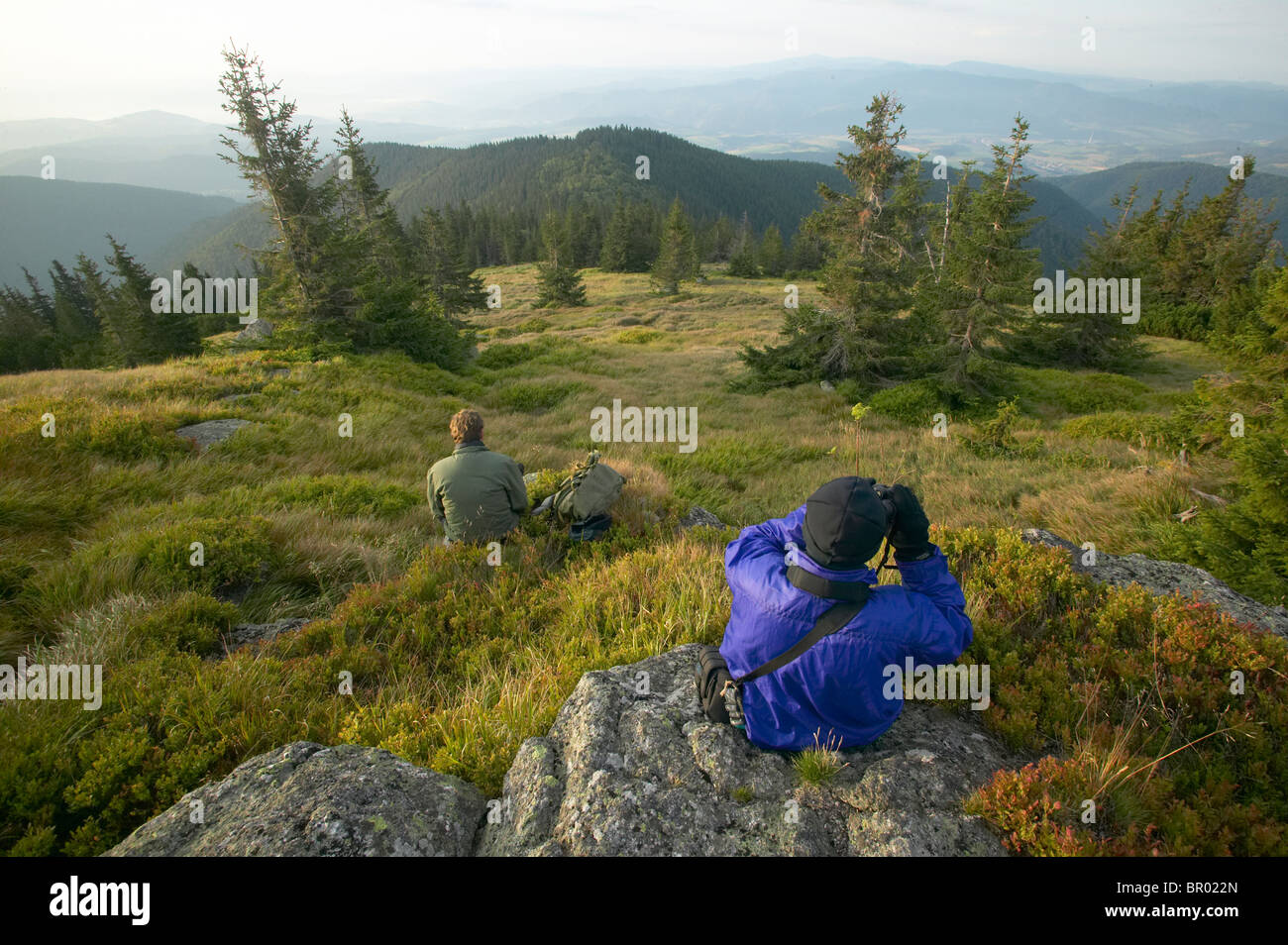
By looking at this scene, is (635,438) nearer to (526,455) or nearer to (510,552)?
(526,455)

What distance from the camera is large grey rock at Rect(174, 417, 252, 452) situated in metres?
9.14

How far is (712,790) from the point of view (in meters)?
2.71

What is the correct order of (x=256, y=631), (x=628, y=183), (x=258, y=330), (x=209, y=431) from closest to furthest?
(x=256, y=631), (x=209, y=431), (x=258, y=330), (x=628, y=183)

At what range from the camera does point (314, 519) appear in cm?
649

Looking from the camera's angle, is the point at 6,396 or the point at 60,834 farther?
the point at 6,396

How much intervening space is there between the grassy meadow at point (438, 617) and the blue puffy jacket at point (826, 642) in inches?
25.7

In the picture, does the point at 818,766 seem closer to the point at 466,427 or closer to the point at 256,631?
the point at 256,631

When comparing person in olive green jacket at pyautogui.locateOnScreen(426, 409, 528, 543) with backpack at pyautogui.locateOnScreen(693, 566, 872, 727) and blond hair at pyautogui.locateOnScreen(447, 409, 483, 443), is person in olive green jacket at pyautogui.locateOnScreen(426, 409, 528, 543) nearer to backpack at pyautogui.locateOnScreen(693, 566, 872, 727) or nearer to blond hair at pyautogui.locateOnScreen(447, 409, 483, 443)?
blond hair at pyautogui.locateOnScreen(447, 409, 483, 443)

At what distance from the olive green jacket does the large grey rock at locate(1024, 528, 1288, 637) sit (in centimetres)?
536

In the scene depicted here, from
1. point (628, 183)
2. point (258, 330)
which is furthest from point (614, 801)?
point (628, 183)

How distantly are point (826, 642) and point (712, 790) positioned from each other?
954mm

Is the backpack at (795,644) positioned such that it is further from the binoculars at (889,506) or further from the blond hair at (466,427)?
the blond hair at (466,427)

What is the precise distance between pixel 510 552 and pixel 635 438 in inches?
319

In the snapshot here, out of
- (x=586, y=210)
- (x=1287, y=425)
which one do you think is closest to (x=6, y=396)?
(x=1287, y=425)
